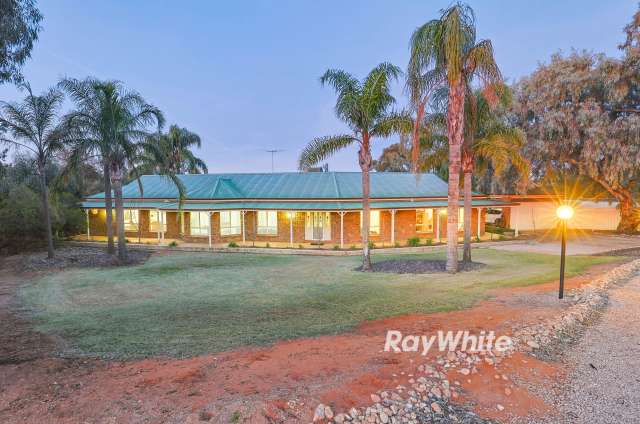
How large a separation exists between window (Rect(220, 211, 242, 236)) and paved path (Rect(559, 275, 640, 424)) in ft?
61.6

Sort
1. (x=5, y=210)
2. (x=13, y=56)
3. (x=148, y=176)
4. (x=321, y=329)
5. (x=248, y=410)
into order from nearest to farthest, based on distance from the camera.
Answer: (x=248, y=410)
(x=321, y=329)
(x=13, y=56)
(x=5, y=210)
(x=148, y=176)

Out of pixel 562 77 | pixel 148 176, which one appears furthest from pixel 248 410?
pixel 562 77

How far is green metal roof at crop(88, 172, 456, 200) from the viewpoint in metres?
22.5

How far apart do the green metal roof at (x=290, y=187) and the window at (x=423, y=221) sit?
1099mm

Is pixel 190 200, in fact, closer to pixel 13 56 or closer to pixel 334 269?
pixel 334 269

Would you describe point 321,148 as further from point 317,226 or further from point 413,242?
point 413,242

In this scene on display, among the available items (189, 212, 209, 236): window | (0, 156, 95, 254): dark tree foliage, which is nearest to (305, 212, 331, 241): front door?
(189, 212, 209, 236): window

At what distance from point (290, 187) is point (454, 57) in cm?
1417

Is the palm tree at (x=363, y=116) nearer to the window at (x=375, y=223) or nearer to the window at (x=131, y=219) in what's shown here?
the window at (x=375, y=223)

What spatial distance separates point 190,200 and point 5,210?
8.93 metres

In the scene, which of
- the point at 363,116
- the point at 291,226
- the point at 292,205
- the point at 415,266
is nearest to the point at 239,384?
the point at 415,266

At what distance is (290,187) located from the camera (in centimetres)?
2362

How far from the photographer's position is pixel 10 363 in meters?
5.73
